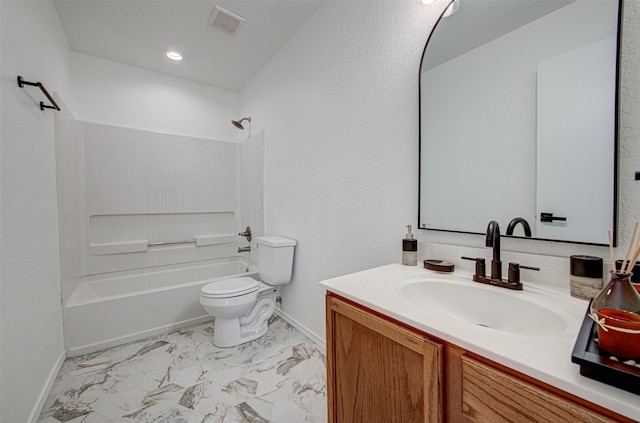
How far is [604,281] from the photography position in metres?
0.79

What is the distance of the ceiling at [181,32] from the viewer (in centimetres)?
189

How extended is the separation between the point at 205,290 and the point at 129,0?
2098 millimetres

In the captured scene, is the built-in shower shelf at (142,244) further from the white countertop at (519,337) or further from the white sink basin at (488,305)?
the white sink basin at (488,305)

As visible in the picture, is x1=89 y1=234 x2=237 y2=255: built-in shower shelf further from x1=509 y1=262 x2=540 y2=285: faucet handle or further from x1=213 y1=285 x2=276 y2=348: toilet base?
x1=509 y1=262 x2=540 y2=285: faucet handle

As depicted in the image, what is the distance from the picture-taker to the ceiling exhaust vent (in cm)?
193

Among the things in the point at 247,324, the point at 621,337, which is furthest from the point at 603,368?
the point at 247,324

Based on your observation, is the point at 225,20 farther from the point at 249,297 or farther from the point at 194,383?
the point at 194,383

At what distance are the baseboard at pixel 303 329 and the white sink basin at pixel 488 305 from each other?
98 centimetres

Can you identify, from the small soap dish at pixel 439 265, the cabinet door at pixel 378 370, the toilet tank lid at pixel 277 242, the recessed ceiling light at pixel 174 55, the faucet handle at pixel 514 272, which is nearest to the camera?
the cabinet door at pixel 378 370

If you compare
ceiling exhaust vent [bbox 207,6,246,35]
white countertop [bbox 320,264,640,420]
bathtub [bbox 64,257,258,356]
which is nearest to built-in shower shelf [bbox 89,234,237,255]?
bathtub [bbox 64,257,258,356]

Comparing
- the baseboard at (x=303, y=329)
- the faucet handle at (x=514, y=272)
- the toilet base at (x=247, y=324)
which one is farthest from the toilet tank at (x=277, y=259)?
the faucet handle at (x=514, y=272)

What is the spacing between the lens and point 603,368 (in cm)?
43

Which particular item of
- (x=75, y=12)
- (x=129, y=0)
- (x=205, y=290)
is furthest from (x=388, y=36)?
(x=75, y=12)

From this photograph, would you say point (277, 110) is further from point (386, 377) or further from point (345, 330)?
point (386, 377)
